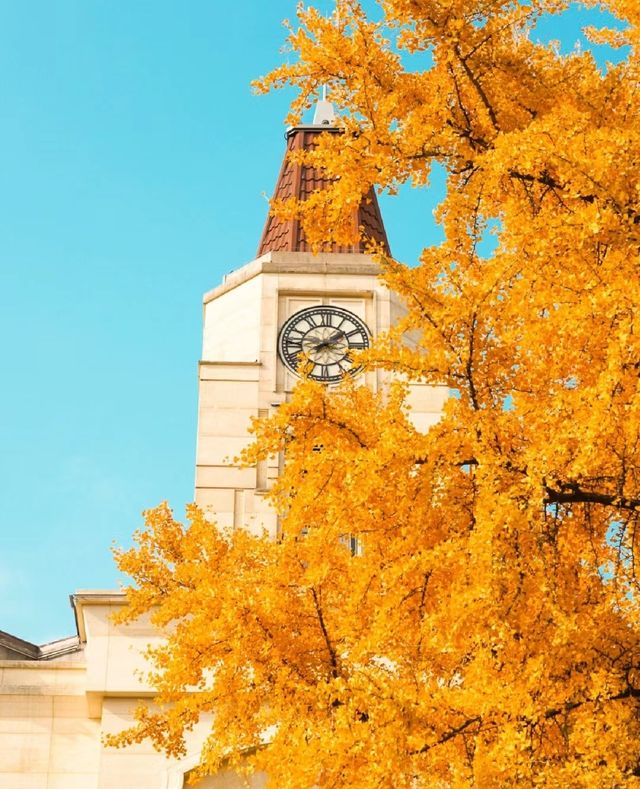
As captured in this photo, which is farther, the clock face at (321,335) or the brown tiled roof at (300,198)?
the brown tiled roof at (300,198)

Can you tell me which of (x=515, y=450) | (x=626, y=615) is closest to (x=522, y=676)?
(x=626, y=615)

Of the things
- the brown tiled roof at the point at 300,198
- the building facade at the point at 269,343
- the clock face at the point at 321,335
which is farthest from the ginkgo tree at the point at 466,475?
the brown tiled roof at the point at 300,198

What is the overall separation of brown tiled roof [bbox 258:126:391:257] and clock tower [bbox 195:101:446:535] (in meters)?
1.36

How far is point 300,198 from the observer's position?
1189 inches

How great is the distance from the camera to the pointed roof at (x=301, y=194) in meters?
30.0

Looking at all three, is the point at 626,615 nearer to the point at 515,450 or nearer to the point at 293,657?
the point at 515,450

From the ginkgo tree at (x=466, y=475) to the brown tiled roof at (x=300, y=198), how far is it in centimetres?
1901

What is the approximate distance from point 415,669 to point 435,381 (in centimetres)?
193

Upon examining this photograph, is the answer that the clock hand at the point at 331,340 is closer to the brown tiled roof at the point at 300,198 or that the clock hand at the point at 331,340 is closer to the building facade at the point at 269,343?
the building facade at the point at 269,343

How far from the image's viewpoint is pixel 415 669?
27.3 feet

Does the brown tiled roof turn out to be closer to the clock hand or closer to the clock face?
the clock face

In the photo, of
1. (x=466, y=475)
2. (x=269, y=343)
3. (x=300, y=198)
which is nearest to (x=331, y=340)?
(x=269, y=343)

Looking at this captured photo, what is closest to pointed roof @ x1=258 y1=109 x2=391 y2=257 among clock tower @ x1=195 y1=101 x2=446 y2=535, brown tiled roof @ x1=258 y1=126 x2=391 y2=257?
brown tiled roof @ x1=258 y1=126 x2=391 y2=257

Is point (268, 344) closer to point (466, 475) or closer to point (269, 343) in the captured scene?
point (269, 343)
